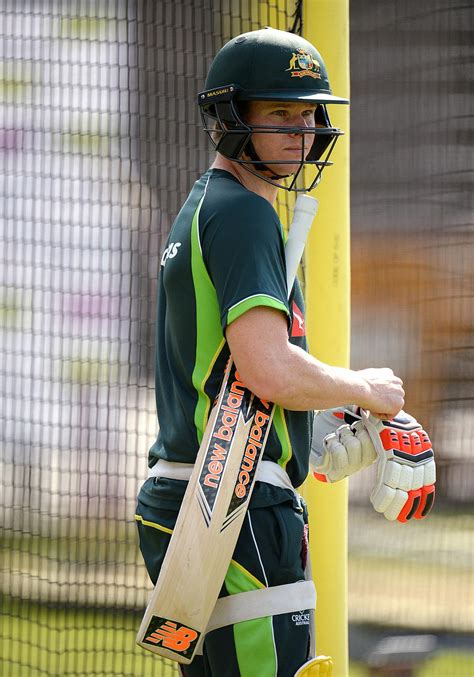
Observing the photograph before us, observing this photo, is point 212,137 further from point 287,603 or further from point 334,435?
point 287,603

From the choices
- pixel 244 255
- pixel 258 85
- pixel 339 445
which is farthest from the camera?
pixel 339 445

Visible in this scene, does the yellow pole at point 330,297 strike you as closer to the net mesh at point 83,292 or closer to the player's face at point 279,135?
the net mesh at point 83,292

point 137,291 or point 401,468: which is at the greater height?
point 137,291

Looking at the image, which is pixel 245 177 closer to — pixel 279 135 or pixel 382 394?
pixel 279 135

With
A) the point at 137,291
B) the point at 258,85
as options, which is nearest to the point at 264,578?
the point at 258,85

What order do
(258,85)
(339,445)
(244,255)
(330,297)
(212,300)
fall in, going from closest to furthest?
(244,255)
(212,300)
(258,85)
(339,445)
(330,297)

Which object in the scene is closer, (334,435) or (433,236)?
(334,435)

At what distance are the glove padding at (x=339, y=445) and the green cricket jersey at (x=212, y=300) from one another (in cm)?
17

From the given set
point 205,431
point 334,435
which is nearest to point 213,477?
point 205,431

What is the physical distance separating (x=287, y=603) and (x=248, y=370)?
1.81 feet

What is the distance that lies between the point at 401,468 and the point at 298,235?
0.62 metres

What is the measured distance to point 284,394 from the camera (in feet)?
7.57

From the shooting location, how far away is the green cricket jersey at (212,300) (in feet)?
7.47

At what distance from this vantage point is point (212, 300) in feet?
7.81
